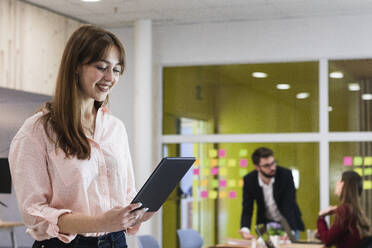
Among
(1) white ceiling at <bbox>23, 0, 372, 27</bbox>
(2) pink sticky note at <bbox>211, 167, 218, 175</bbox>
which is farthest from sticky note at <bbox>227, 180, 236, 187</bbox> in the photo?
(1) white ceiling at <bbox>23, 0, 372, 27</bbox>

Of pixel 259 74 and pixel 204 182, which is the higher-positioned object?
pixel 259 74

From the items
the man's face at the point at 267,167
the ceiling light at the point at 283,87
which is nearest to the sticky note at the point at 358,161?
the man's face at the point at 267,167

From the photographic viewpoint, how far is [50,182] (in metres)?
2.07

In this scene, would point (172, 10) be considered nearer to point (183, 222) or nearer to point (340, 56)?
point (340, 56)

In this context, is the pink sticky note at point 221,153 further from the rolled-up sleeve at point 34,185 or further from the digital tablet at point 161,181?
the rolled-up sleeve at point 34,185

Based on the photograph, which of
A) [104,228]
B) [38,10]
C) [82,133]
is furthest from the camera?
[38,10]

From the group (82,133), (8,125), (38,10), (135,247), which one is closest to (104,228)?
(82,133)

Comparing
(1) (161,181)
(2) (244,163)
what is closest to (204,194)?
(2) (244,163)

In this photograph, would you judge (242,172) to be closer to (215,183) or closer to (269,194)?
(215,183)

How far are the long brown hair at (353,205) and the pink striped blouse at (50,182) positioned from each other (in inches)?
185

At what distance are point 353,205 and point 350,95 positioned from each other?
7.64 ft

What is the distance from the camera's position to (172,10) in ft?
27.8

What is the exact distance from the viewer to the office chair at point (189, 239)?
7554mm

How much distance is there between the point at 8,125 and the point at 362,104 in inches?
171
